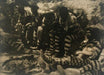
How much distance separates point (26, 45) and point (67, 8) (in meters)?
0.62

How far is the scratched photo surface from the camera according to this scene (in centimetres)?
189

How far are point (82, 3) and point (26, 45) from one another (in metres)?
0.77

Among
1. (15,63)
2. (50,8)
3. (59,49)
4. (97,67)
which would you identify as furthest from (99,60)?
(15,63)

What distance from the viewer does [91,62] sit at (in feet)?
6.49

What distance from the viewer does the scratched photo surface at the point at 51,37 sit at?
6.22 ft

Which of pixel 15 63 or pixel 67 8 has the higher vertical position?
pixel 67 8

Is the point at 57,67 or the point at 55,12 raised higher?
the point at 55,12

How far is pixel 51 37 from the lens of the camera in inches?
76.9

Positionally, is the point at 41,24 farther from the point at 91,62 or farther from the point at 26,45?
the point at 91,62

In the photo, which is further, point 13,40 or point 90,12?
point 13,40

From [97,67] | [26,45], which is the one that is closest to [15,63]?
[26,45]

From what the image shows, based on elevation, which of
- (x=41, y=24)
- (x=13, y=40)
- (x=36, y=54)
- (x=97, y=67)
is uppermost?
(x=41, y=24)

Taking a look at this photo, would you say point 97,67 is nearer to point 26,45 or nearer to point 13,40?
point 26,45

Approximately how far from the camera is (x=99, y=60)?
6.59 ft
